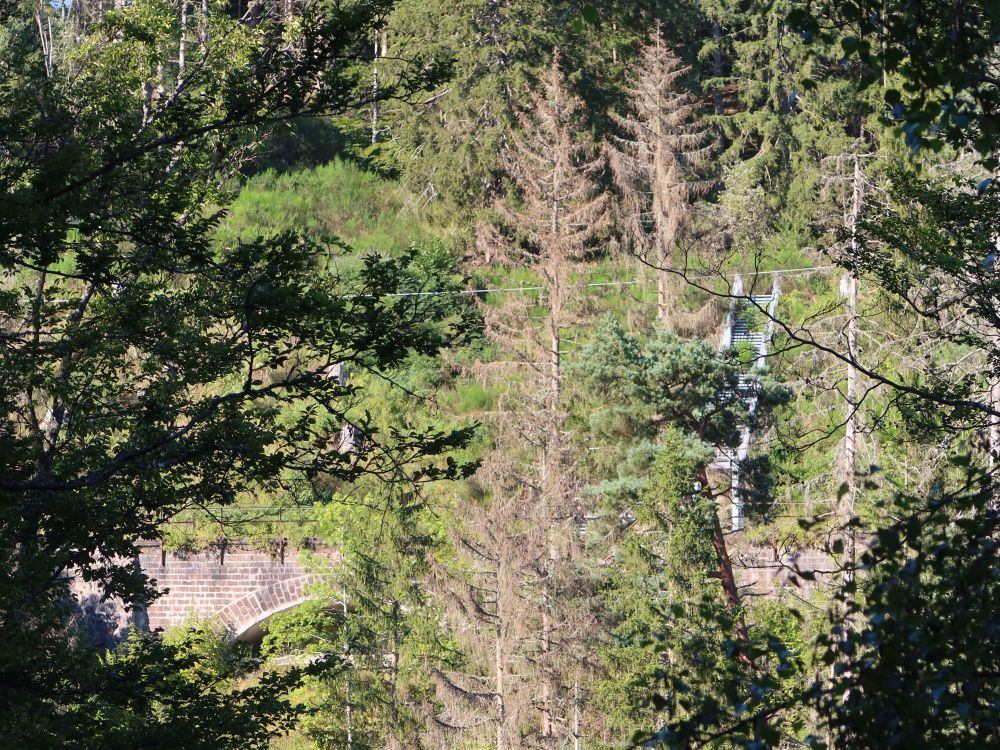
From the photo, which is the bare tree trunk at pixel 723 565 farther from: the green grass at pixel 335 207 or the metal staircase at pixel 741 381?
the green grass at pixel 335 207

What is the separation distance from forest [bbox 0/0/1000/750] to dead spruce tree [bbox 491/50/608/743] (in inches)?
3.3

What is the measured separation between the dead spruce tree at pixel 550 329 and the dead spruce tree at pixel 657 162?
14.6 feet

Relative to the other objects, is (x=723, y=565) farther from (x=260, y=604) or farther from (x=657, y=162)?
(x=657, y=162)

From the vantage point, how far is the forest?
207 inches

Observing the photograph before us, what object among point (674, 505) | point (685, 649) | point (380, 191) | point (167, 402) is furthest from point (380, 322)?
point (380, 191)

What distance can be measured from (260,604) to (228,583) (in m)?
0.68

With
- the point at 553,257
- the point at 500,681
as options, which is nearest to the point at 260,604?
the point at 500,681

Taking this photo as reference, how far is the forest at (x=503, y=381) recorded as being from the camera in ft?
17.2

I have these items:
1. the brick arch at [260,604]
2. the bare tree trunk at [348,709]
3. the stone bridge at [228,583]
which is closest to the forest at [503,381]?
the bare tree trunk at [348,709]

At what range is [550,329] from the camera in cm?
2138

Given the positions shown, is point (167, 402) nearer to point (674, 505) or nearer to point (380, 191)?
point (674, 505)

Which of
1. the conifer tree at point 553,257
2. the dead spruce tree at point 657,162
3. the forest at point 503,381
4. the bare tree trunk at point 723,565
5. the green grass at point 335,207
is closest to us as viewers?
the forest at point 503,381

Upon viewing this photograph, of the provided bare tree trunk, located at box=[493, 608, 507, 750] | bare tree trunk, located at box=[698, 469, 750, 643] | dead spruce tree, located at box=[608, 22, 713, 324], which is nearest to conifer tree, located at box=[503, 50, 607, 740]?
bare tree trunk, located at box=[493, 608, 507, 750]

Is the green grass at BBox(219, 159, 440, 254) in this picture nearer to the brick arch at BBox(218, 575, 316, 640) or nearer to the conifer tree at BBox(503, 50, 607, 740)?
the conifer tree at BBox(503, 50, 607, 740)
